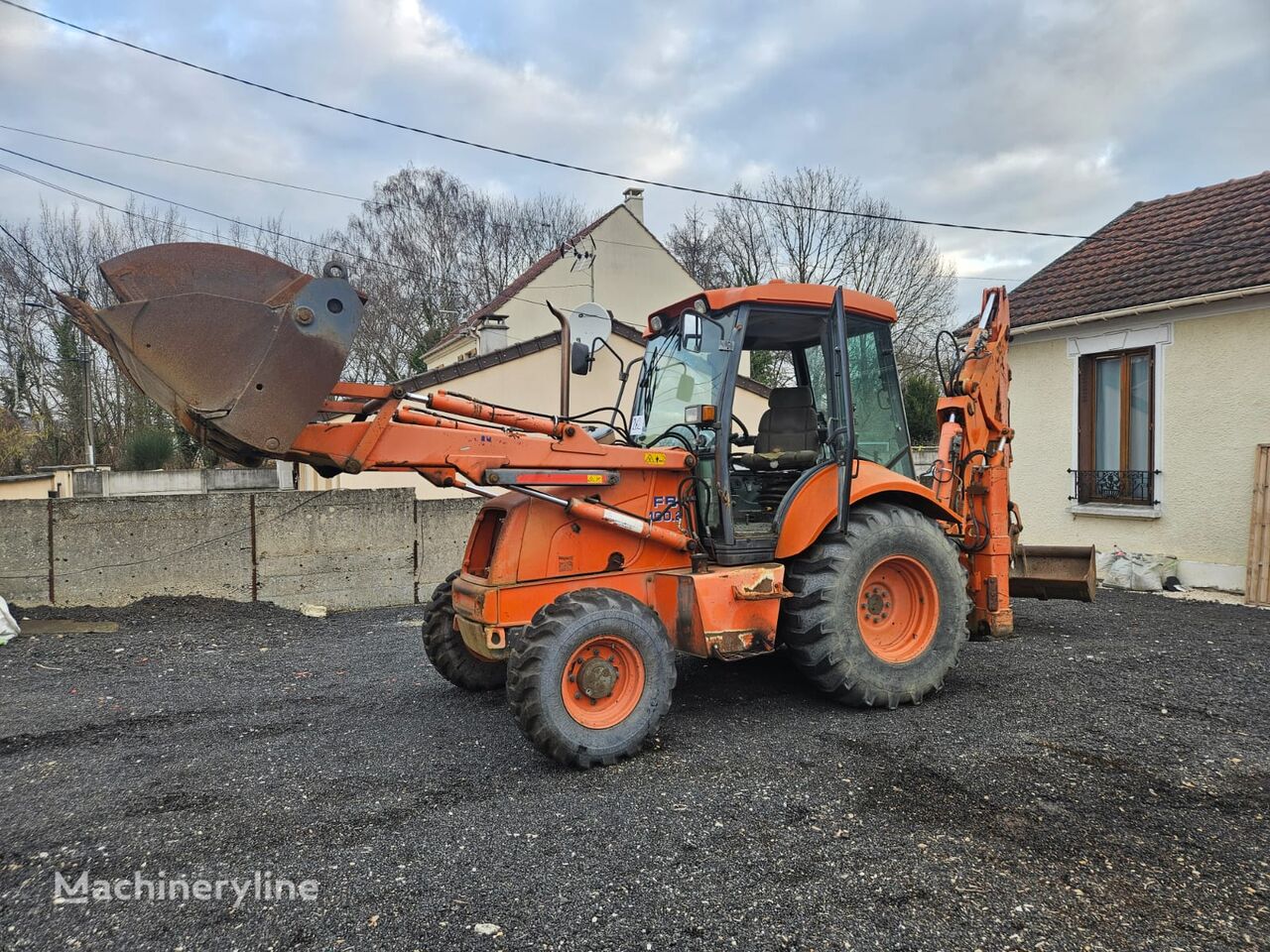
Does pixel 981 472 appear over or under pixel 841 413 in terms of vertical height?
under

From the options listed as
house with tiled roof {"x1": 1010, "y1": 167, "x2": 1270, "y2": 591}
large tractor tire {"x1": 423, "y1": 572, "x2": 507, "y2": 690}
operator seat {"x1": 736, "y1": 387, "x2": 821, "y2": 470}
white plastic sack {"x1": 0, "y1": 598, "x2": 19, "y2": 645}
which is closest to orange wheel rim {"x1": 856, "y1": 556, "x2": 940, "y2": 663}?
operator seat {"x1": 736, "y1": 387, "x2": 821, "y2": 470}

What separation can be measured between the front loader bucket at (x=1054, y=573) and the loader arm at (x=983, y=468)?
19 mm

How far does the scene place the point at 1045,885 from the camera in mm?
2721

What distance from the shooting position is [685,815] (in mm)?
3314

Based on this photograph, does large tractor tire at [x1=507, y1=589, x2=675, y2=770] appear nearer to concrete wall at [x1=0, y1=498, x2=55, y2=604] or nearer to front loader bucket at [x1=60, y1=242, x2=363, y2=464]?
front loader bucket at [x1=60, y1=242, x2=363, y2=464]

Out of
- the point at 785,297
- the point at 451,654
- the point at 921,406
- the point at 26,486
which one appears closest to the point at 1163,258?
the point at 785,297

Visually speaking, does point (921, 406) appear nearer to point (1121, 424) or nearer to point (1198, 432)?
point (1121, 424)

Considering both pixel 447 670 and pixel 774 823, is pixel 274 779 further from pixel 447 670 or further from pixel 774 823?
pixel 774 823

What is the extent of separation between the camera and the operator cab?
4.59m

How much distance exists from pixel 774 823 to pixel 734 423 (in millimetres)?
2278

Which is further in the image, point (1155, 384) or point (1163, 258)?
point (1163, 258)

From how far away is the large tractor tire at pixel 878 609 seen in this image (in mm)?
4438

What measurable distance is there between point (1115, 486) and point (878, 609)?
625cm

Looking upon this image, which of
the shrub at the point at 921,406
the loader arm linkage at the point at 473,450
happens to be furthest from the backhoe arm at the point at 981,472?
the shrub at the point at 921,406
